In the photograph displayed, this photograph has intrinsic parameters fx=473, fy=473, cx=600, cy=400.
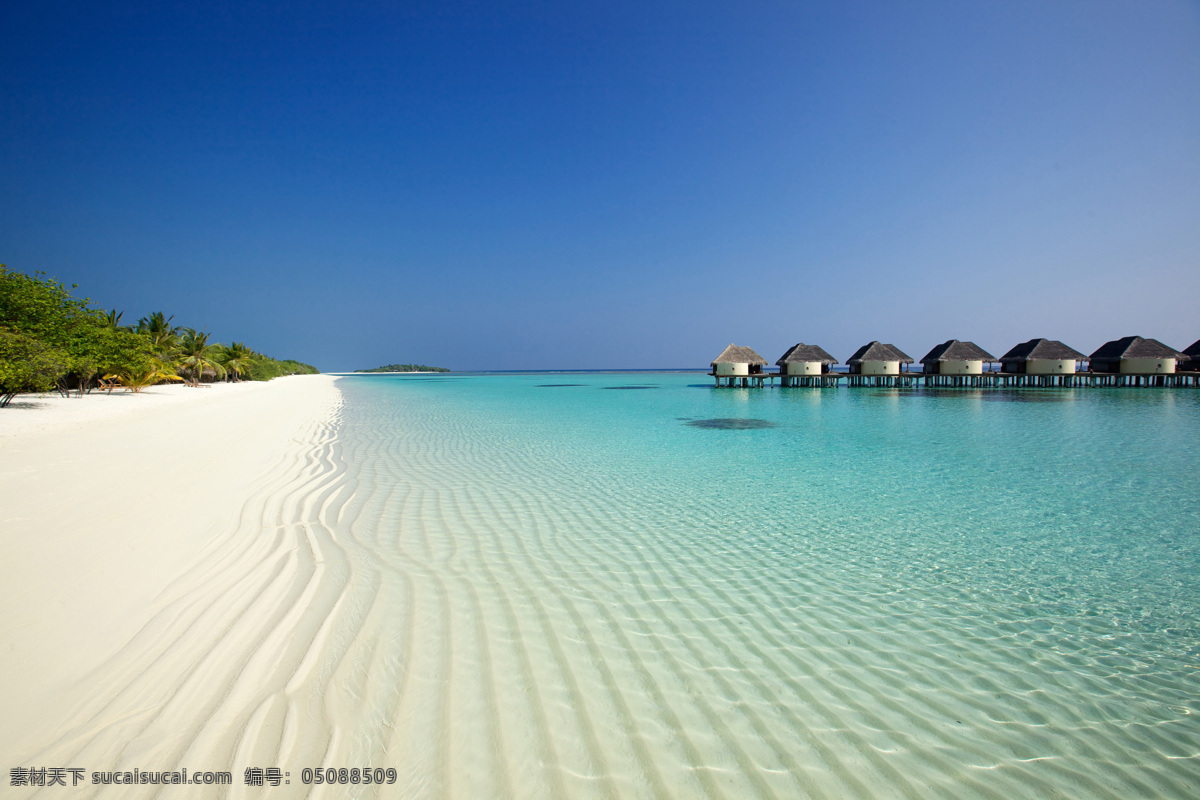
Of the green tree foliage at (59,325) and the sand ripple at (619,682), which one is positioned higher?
the green tree foliage at (59,325)

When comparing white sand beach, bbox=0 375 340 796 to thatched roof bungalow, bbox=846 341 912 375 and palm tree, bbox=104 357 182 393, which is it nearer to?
palm tree, bbox=104 357 182 393

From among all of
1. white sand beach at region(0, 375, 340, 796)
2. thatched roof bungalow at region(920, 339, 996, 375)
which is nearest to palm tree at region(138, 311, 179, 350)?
white sand beach at region(0, 375, 340, 796)

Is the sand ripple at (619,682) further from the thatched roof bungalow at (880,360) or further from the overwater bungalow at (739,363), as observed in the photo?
the thatched roof bungalow at (880,360)

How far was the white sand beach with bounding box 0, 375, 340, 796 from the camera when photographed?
2.02m

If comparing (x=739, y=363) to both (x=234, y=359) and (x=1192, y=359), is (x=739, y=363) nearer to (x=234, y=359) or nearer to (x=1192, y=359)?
(x=1192, y=359)

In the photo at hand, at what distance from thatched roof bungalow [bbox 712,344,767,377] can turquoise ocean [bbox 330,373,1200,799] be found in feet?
92.2

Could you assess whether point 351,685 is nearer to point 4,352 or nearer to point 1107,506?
point 1107,506

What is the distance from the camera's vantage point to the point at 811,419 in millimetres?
16859

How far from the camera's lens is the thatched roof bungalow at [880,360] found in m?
35.8

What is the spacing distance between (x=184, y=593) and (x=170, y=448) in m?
7.16

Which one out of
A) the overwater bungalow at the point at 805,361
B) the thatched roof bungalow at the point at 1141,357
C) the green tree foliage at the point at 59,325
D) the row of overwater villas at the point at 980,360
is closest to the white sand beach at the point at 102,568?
the green tree foliage at the point at 59,325

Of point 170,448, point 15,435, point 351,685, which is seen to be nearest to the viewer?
point 351,685

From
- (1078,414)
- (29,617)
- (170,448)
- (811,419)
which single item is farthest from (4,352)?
(1078,414)

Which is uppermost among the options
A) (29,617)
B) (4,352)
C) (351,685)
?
(4,352)
